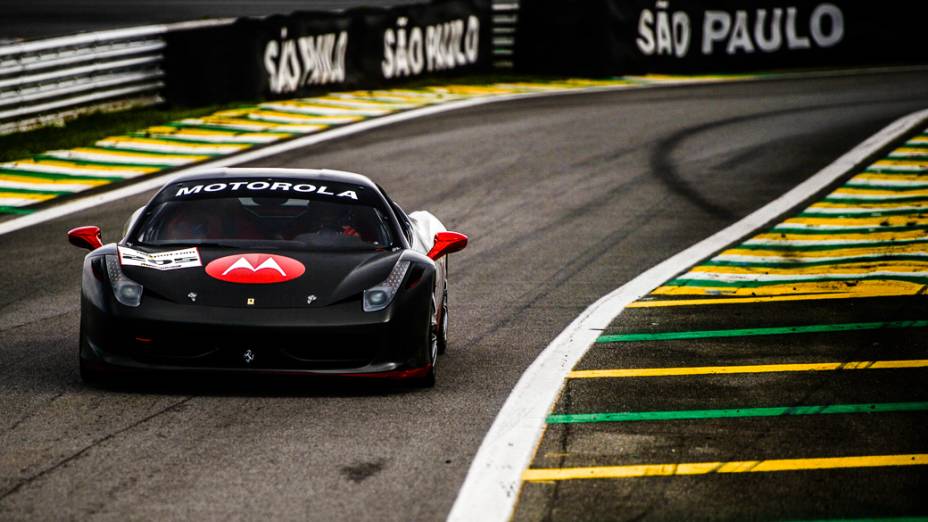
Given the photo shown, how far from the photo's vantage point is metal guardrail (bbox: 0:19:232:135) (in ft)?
59.7

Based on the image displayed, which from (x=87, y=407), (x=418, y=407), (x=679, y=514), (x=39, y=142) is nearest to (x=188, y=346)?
(x=87, y=407)

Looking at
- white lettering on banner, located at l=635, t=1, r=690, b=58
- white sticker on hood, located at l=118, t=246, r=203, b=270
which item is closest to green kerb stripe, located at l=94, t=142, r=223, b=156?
white sticker on hood, located at l=118, t=246, r=203, b=270

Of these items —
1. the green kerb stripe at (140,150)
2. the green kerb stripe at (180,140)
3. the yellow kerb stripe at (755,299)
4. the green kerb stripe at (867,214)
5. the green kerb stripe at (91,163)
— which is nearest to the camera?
the yellow kerb stripe at (755,299)

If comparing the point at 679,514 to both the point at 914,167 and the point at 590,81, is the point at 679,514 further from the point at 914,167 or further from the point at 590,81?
the point at 590,81

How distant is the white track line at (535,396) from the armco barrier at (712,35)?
1312 cm

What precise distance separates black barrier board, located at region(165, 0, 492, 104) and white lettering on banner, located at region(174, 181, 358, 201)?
12.5m

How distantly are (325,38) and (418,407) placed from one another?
16780 millimetres

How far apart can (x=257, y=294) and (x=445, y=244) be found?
153cm

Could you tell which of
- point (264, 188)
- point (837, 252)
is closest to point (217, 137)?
point (837, 252)

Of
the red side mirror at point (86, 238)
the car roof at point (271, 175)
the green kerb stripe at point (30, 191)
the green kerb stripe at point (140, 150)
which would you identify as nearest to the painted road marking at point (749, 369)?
the car roof at point (271, 175)

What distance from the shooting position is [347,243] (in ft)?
27.6

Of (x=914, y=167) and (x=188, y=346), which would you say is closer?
(x=188, y=346)

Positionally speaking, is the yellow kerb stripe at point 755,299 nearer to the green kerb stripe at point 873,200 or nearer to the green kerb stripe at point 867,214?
the green kerb stripe at point 867,214

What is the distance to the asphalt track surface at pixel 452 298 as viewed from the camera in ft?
19.6
